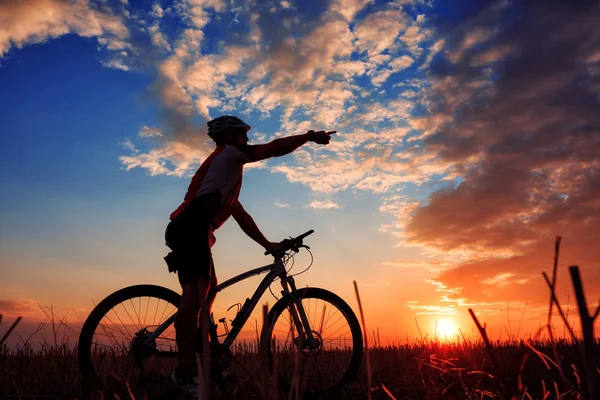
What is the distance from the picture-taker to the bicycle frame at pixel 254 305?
5.42 metres

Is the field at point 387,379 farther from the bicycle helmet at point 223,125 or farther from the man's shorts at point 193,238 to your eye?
the bicycle helmet at point 223,125

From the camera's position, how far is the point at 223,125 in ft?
17.5

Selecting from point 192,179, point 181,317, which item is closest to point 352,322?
point 181,317

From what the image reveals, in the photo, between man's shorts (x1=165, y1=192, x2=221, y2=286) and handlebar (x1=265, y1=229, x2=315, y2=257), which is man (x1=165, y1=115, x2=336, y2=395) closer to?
man's shorts (x1=165, y1=192, x2=221, y2=286)

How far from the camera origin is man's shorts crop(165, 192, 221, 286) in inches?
197

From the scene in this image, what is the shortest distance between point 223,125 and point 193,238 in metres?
1.24

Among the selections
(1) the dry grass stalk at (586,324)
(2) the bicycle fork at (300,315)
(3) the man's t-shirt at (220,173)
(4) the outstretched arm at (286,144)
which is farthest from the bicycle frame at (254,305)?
(1) the dry grass stalk at (586,324)

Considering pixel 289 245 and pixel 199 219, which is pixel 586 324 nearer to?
pixel 199 219

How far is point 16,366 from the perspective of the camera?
611cm

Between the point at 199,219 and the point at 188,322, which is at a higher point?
the point at 199,219

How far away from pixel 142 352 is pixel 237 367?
3.87ft

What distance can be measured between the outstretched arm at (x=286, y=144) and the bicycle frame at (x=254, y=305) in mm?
1456

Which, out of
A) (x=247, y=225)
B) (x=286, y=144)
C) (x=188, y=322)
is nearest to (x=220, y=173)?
(x=286, y=144)

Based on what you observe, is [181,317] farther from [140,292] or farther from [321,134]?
[321,134]
